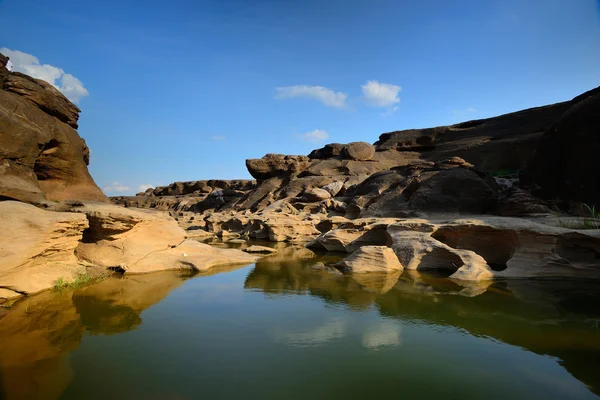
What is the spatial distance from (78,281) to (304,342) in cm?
474

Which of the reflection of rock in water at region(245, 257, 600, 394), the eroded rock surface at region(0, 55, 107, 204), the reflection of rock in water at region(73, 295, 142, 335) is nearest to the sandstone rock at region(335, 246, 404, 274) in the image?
the reflection of rock in water at region(245, 257, 600, 394)

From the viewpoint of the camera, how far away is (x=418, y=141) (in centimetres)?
3181

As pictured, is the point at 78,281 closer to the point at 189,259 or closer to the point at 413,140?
the point at 189,259

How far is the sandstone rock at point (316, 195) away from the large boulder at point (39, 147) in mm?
11519

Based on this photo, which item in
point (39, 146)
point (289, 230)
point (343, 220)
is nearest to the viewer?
point (39, 146)

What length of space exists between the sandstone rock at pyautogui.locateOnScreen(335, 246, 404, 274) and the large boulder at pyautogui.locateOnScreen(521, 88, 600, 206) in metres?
6.82

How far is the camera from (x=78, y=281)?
20.3 feet

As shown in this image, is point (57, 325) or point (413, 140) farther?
point (413, 140)

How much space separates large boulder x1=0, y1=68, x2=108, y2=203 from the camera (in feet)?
28.1

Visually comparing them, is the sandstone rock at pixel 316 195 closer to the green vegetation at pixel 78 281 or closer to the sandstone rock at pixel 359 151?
the sandstone rock at pixel 359 151

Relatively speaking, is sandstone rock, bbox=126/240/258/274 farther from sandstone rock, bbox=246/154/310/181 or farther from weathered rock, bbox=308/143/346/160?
weathered rock, bbox=308/143/346/160

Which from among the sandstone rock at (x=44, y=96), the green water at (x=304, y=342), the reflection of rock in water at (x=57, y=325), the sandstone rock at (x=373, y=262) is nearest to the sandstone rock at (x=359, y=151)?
the sandstone rock at (x=44, y=96)

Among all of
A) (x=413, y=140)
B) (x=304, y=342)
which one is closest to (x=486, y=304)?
(x=304, y=342)

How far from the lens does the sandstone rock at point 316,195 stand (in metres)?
20.8
